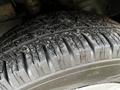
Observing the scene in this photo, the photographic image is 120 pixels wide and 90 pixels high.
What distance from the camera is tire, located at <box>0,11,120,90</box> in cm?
96

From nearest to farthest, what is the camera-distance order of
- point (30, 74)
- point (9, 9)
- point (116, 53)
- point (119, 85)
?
1. point (30, 74)
2. point (116, 53)
3. point (119, 85)
4. point (9, 9)

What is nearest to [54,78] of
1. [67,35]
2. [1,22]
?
[67,35]

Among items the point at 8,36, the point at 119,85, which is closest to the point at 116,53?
the point at 119,85

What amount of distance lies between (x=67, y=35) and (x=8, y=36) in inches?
10.6

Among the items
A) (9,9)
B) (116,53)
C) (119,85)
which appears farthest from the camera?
(9,9)

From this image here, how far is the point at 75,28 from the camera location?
1033mm

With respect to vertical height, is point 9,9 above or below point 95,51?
above

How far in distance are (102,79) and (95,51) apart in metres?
0.15

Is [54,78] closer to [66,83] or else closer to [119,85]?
[66,83]

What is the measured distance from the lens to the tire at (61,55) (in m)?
0.96

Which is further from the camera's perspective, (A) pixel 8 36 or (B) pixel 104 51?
(A) pixel 8 36

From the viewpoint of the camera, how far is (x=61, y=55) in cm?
97

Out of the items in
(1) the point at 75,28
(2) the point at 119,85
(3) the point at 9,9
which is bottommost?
(2) the point at 119,85

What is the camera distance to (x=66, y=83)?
1022 millimetres
